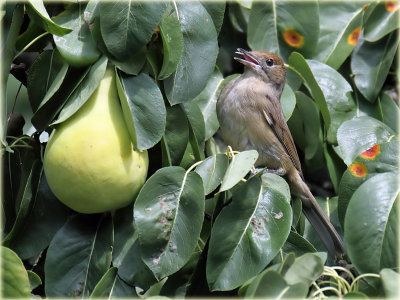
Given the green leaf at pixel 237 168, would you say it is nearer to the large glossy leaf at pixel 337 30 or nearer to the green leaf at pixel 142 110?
the green leaf at pixel 142 110

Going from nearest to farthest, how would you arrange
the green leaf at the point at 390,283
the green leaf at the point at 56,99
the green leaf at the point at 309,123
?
1. the green leaf at the point at 390,283
2. the green leaf at the point at 56,99
3. the green leaf at the point at 309,123

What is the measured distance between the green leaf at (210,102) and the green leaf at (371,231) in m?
1.10

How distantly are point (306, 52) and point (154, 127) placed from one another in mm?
1415

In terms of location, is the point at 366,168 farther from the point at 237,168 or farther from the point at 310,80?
the point at 237,168

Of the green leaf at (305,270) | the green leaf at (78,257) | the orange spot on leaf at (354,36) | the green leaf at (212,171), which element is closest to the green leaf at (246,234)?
the green leaf at (212,171)

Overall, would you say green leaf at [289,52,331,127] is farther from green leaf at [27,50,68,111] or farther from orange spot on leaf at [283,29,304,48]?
green leaf at [27,50,68,111]

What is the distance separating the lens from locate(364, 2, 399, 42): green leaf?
388 centimetres

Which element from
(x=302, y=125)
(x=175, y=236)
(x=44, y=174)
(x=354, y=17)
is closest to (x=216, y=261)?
(x=175, y=236)

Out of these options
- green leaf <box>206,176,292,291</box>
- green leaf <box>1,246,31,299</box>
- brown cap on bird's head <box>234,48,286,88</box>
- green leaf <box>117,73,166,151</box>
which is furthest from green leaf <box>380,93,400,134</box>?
green leaf <box>1,246,31,299</box>

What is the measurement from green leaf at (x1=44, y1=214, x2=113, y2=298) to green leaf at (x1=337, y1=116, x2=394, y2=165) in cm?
123

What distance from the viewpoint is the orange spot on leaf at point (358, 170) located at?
10.2ft

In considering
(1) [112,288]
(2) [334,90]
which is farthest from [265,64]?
(1) [112,288]

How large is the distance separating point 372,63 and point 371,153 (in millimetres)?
1000

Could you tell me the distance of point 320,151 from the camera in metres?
3.91
